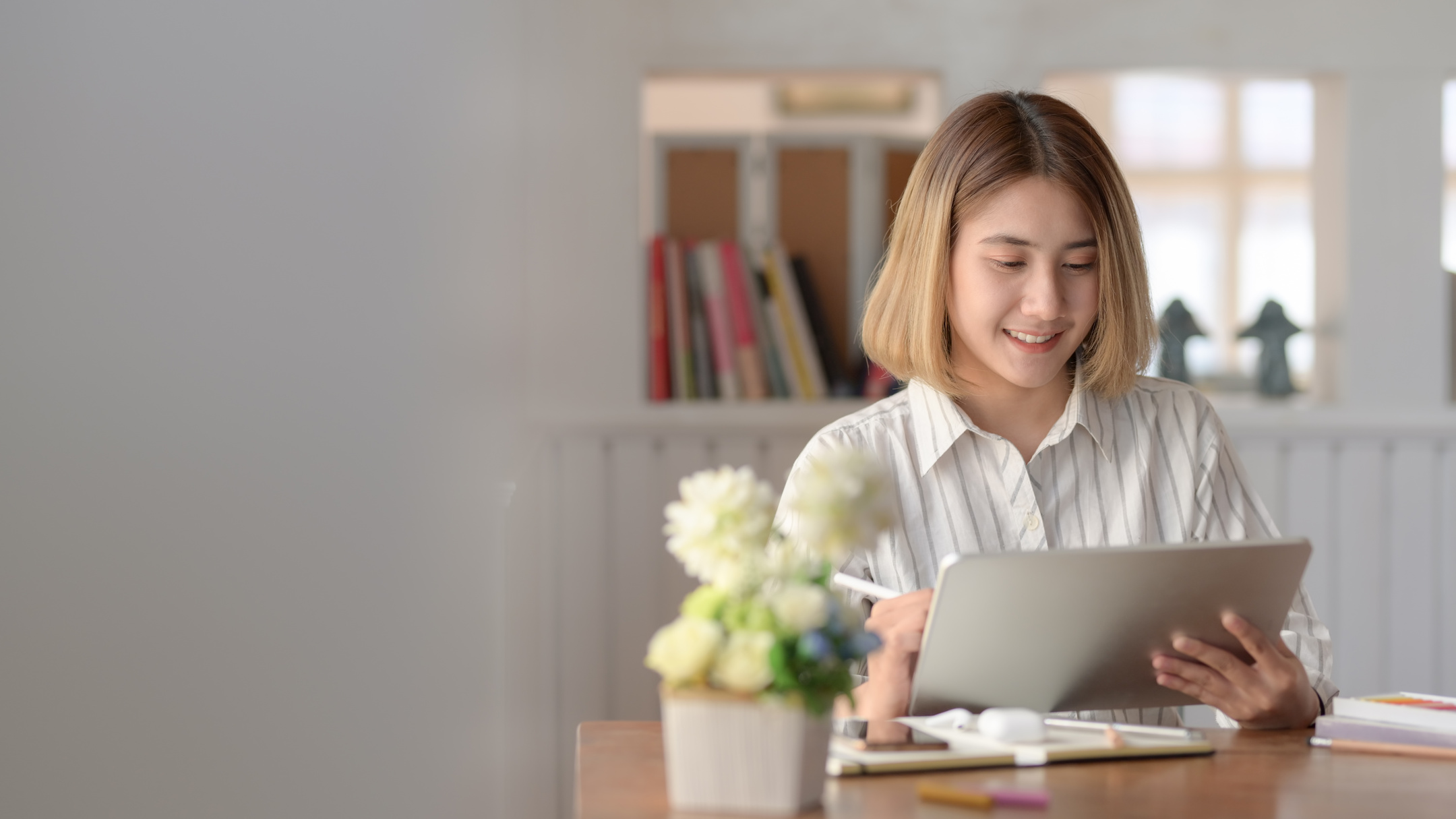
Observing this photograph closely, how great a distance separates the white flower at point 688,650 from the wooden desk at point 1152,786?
0.38ft

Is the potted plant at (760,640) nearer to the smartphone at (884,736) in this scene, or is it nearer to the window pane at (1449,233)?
the smartphone at (884,736)

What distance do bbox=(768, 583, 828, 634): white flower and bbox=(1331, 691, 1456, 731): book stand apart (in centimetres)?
Result: 62

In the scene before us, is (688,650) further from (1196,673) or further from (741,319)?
(741,319)

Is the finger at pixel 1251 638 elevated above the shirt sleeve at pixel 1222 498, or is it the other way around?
the shirt sleeve at pixel 1222 498

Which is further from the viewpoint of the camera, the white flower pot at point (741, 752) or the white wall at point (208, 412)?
the white flower pot at point (741, 752)

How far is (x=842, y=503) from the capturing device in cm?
82

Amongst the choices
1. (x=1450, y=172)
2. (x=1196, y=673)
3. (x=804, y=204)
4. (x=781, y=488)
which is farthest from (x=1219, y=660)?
(x=1450, y=172)

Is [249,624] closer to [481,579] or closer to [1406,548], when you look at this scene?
[481,579]

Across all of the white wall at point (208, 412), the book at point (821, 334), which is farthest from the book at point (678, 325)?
the white wall at point (208, 412)

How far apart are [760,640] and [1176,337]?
6.92 feet

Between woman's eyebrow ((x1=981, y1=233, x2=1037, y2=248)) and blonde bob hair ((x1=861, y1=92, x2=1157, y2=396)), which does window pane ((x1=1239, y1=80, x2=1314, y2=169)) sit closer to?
blonde bob hair ((x1=861, y1=92, x2=1157, y2=396))

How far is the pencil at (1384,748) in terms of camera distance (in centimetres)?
108

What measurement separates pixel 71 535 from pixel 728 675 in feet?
1.39

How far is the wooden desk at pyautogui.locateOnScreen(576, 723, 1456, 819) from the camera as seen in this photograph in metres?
0.90
